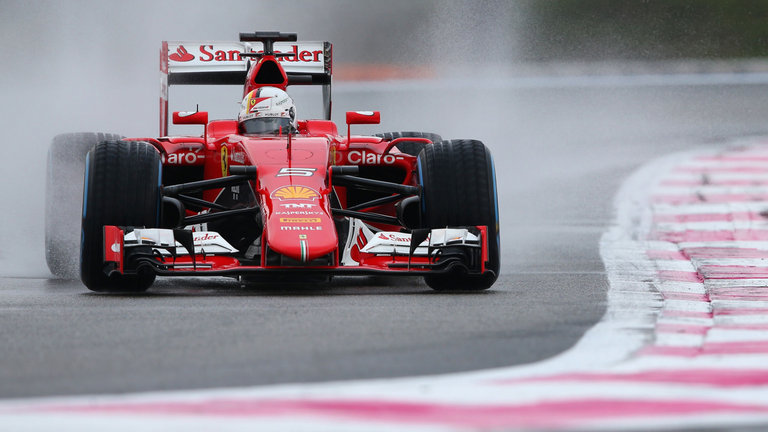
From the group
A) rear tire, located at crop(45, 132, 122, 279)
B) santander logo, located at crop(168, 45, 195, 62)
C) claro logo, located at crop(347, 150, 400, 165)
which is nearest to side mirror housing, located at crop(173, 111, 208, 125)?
rear tire, located at crop(45, 132, 122, 279)

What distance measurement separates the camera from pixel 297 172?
8.05 m

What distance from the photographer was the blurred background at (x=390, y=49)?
1847 centimetres

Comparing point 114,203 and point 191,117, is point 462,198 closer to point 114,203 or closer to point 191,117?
point 114,203

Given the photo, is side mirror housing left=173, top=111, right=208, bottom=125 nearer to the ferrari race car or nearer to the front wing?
the ferrari race car

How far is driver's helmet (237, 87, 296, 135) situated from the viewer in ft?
30.9

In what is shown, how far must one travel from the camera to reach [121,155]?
25.4ft

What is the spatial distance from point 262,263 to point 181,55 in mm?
4188

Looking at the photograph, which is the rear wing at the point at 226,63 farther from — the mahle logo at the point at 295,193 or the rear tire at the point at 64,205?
the mahle logo at the point at 295,193

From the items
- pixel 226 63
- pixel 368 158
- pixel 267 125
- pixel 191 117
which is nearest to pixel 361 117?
pixel 368 158

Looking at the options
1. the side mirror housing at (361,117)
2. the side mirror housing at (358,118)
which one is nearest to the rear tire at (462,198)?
the side mirror housing at (358,118)

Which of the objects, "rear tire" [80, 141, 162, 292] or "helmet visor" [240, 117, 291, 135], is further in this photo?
"helmet visor" [240, 117, 291, 135]

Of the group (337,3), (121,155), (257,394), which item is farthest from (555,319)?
(337,3)

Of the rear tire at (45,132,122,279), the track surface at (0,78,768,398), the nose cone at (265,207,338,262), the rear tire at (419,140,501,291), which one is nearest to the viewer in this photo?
the track surface at (0,78,768,398)

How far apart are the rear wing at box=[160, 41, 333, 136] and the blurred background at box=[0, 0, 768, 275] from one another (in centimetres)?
476
